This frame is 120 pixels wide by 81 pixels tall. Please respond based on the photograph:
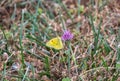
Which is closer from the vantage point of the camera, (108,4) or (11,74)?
(11,74)

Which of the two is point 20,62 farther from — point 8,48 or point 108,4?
point 108,4

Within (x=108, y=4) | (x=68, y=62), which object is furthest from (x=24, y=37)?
(x=108, y=4)

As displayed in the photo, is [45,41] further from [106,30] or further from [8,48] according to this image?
[106,30]

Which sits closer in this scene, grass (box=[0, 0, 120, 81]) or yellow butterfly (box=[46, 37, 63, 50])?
grass (box=[0, 0, 120, 81])

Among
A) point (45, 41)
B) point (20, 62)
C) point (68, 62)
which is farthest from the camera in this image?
point (45, 41)

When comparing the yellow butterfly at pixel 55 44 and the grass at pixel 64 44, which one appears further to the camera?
the yellow butterfly at pixel 55 44

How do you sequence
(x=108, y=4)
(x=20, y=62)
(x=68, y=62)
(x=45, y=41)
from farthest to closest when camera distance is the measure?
1. (x=108, y=4)
2. (x=45, y=41)
3. (x=20, y=62)
4. (x=68, y=62)

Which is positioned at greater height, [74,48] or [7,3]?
[7,3]
